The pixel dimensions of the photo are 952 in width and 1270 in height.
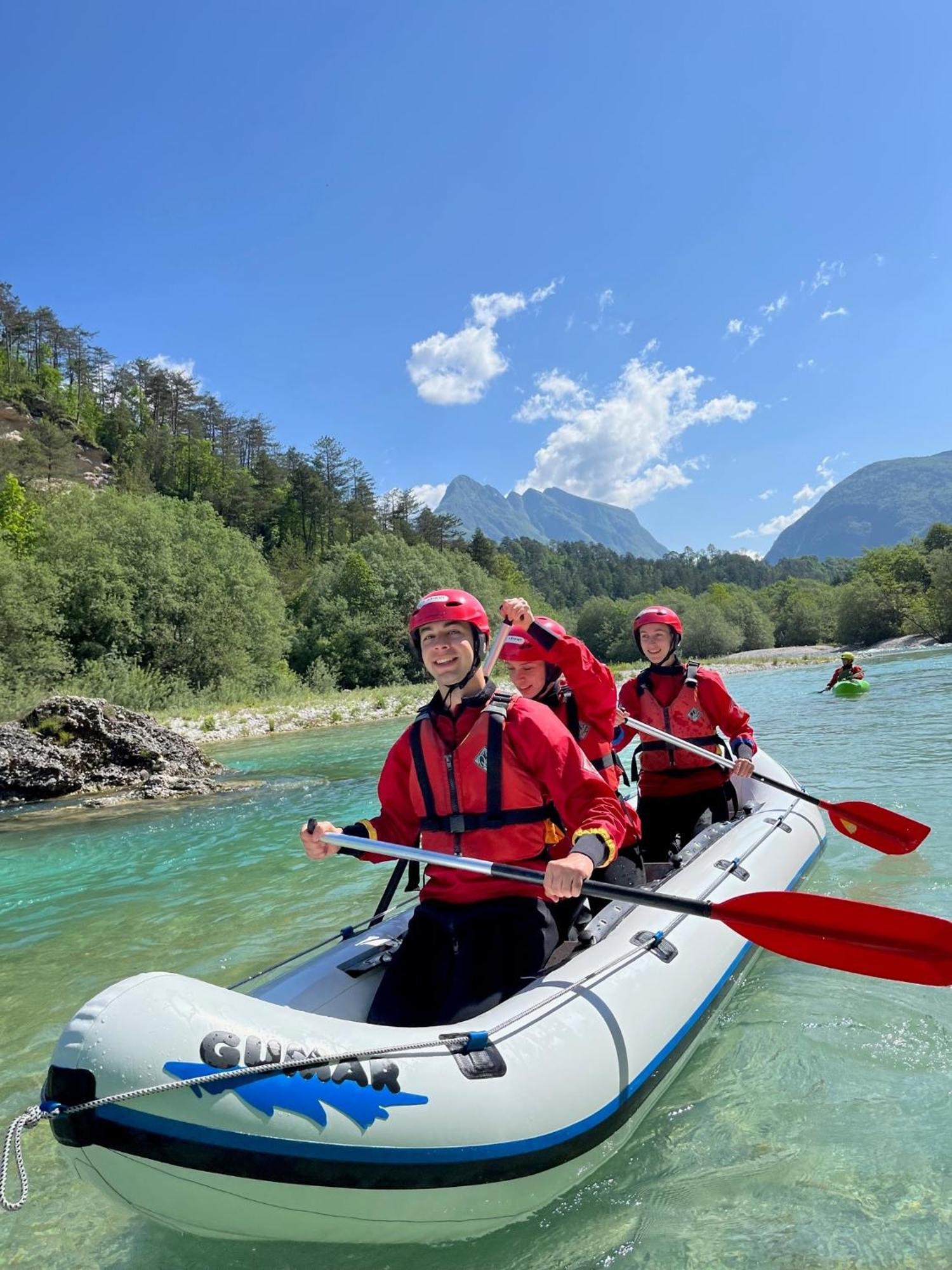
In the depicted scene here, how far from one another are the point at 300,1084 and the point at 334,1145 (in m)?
0.16

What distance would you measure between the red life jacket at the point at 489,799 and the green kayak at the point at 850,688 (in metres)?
17.9

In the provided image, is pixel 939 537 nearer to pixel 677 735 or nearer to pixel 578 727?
pixel 677 735

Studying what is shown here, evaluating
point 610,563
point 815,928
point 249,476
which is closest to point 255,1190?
point 815,928

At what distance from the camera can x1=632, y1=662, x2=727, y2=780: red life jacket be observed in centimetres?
538

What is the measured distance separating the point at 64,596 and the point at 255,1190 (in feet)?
86.0

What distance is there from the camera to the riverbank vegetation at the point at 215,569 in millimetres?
25141

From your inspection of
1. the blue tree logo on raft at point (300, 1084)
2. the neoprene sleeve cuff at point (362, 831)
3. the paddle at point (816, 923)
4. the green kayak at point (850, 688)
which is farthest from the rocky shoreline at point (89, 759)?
the green kayak at point (850, 688)

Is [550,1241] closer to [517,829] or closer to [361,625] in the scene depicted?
[517,829]

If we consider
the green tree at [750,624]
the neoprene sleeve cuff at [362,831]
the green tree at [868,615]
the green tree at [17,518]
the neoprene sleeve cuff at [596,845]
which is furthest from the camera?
the green tree at [750,624]

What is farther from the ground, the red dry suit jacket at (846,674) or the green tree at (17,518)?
the green tree at (17,518)

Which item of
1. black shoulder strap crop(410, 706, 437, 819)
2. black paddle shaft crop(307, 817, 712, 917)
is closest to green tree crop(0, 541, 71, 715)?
black shoulder strap crop(410, 706, 437, 819)

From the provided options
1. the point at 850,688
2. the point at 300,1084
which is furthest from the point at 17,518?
the point at 300,1084

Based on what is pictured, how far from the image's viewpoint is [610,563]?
12950 cm

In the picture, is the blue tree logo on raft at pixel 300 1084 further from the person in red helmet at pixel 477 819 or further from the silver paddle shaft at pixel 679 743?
the silver paddle shaft at pixel 679 743
